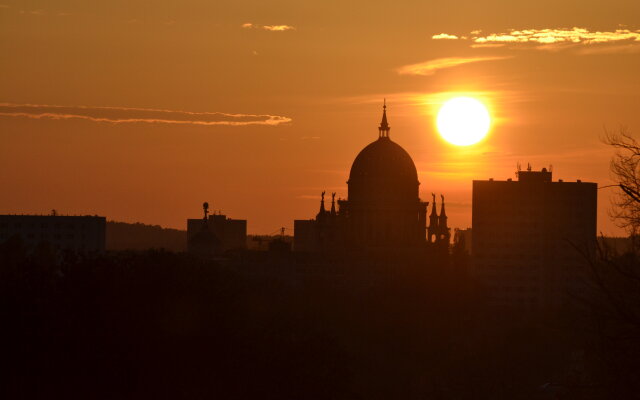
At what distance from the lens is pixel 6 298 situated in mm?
60219

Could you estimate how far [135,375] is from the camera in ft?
182

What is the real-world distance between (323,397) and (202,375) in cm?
570

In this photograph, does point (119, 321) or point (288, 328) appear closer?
point (119, 321)

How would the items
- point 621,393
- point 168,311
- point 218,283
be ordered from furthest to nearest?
point 218,283, point 168,311, point 621,393

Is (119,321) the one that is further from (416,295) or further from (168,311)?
(416,295)

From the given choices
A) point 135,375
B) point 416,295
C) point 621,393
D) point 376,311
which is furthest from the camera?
point 416,295

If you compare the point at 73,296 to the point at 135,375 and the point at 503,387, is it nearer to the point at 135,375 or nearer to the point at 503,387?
the point at 135,375

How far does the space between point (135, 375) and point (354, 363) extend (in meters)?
48.4

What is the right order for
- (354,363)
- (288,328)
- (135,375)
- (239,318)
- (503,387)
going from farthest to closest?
1. (354,363)
2. (503,387)
3. (288,328)
4. (239,318)
5. (135,375)

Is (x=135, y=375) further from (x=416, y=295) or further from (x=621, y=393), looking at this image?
(x=416, y=295)

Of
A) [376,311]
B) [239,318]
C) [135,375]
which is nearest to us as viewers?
[135,375]

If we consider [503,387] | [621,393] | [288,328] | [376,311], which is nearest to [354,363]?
[503,387]

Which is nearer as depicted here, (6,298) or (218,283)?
(6,298)

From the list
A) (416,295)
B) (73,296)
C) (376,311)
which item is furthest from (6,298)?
(416,295)
